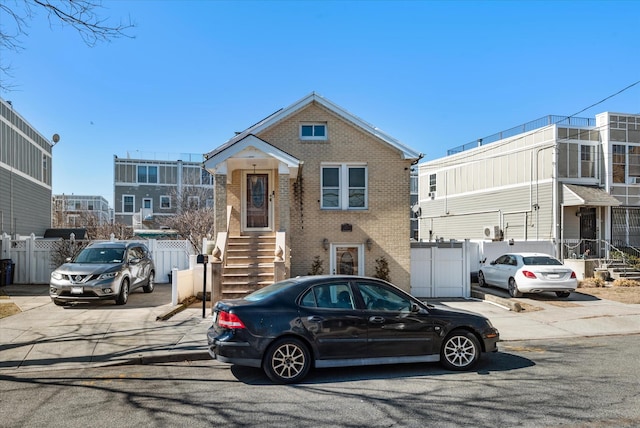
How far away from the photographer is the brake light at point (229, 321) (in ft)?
20.6

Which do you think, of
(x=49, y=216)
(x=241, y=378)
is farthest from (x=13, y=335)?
(x=49, y=216)

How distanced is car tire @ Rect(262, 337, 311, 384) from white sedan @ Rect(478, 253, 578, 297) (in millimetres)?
11064

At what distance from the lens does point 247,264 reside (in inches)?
533

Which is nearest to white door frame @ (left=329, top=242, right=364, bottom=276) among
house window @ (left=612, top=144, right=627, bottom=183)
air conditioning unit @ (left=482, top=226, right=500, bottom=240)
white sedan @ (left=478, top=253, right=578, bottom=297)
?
white sedan @ (left=478, top=253, right=578, bottom=297)

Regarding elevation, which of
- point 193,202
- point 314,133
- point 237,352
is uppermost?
point 314,133

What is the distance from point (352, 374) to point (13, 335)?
6.70m

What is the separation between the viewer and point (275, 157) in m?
13.8

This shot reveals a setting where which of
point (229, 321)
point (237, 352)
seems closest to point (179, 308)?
point (229, 321)

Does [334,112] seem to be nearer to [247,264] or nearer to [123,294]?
[247,264]

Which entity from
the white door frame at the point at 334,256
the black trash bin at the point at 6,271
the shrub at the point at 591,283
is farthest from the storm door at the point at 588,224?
the black trash bin at the point at 6,271

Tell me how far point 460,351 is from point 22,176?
26.4 m

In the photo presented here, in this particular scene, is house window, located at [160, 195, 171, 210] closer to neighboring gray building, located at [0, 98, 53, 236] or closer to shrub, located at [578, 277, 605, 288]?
neighboring gray building, located at [0, 98, 53, 236]

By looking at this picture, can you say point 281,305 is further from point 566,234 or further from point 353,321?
point 566,234

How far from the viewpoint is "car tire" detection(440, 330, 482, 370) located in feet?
22.7
